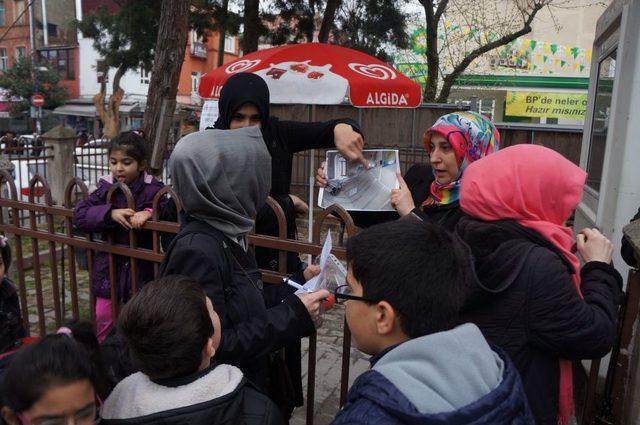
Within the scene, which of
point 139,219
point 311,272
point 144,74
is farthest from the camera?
point 144,74

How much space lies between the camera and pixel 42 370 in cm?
129

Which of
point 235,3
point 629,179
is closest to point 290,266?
point 629,179

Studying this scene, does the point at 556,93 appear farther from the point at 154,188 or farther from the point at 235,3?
the point at 154,188

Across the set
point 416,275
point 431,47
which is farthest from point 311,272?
point 431,47

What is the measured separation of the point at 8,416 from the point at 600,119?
3.95 m

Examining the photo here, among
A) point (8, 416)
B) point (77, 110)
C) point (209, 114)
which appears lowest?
point (8, 416)

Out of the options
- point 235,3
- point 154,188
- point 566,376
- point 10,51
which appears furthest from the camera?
point 10,51

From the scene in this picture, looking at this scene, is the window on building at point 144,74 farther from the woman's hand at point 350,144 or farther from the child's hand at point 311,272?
the child's hand at point 311,272

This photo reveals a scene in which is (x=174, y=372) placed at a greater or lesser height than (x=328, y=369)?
greater

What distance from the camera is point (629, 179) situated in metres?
2.69

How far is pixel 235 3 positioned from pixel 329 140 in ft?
35.7

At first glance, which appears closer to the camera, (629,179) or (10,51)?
(629,179)

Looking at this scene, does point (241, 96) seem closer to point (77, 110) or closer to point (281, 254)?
point (281, 254)

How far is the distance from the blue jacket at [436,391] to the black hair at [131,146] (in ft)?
8.53
